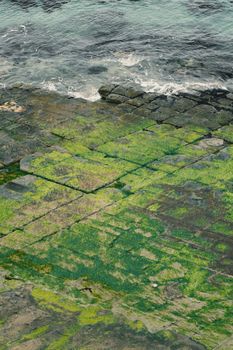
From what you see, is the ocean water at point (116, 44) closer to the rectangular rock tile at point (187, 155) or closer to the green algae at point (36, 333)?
the rectangular rock tile at point (187, 155)

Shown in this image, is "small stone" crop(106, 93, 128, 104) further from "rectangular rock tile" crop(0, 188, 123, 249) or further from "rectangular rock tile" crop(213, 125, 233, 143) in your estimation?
"rectangular rock tile" crop(0, 188, 123, 249)

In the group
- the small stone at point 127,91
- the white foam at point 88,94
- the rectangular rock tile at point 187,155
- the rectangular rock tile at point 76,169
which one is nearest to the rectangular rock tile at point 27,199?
the rectangular rock tile at point 76,169

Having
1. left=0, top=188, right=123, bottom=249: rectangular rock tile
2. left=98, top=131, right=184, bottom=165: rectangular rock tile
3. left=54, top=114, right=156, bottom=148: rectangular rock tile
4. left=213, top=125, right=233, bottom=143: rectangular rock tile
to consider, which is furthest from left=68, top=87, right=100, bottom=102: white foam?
left=0, top=188, right=123, bottom=249: rectangular rock tile

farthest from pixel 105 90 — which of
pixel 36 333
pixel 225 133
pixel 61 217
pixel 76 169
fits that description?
pixel 36 333

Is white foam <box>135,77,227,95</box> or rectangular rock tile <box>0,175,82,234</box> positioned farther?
white foam <box>135,77,227,95</box>

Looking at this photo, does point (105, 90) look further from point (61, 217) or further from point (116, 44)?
point (116, 44)
